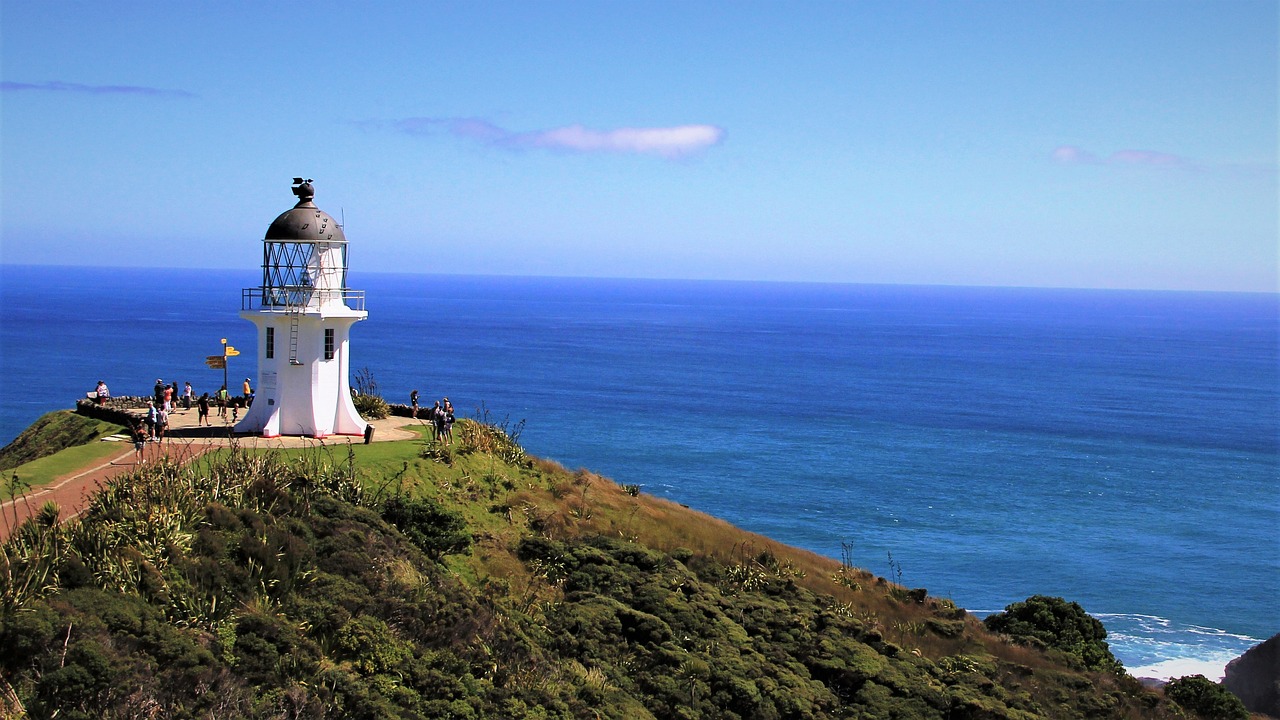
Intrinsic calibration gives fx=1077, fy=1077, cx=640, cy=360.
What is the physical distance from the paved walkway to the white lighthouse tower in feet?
2.13

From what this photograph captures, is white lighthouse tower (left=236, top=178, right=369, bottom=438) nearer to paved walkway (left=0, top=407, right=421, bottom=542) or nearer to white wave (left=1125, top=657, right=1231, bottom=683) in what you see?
paved walkway (left=0, top=407, right=421, bottom=542)

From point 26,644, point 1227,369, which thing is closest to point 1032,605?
point 26,644

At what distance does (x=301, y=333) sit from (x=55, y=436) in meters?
8.50

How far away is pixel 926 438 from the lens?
252 ft

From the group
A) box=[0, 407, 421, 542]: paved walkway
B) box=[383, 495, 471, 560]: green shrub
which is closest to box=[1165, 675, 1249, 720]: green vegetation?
box=[383, 495, 471, 560]: green shrub

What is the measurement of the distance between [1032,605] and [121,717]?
78.8ft

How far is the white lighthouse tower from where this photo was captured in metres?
28.2

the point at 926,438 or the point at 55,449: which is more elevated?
the point at 55,449

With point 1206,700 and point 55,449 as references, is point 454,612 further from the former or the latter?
point 1206,700

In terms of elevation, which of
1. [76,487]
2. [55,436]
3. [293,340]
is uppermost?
[293,340]

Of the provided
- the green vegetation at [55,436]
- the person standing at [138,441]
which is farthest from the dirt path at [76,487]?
the green vegetation at [55,436]

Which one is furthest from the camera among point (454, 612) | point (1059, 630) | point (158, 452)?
point (1059, 630)

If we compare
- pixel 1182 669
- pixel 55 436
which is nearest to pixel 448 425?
pixel 55 436

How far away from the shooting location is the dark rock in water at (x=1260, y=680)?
3069cm
